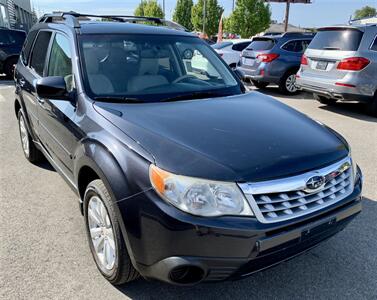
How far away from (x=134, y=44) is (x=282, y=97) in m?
7.43

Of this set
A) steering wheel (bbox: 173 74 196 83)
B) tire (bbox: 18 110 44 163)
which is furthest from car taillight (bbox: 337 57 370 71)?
tire (bbox: 18 110 44 163)

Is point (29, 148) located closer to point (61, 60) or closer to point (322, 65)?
point (61, 60)

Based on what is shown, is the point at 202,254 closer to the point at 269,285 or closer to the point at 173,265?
the point at 173,265

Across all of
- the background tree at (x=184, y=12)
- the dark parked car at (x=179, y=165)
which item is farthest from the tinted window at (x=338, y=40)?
the background tree at (x=184, y=12)

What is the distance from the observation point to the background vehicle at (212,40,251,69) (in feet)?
42.8

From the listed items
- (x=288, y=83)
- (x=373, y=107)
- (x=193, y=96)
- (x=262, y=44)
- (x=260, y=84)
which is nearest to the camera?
(x=193, y=96)

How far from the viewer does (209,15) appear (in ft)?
162

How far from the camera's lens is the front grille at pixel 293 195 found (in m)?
2.00

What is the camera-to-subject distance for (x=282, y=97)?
10.1m

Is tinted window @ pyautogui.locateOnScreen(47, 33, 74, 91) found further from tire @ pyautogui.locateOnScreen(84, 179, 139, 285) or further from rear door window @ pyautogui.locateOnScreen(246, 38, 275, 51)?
rear door window @ pyautogui.locateOnScreen(246, 38, 275, 51)

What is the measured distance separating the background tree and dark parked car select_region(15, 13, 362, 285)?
184 ft

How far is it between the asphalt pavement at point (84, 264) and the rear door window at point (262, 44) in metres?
6.90

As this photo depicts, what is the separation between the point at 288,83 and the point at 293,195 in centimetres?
874

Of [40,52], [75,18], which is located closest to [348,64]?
[75,18]
